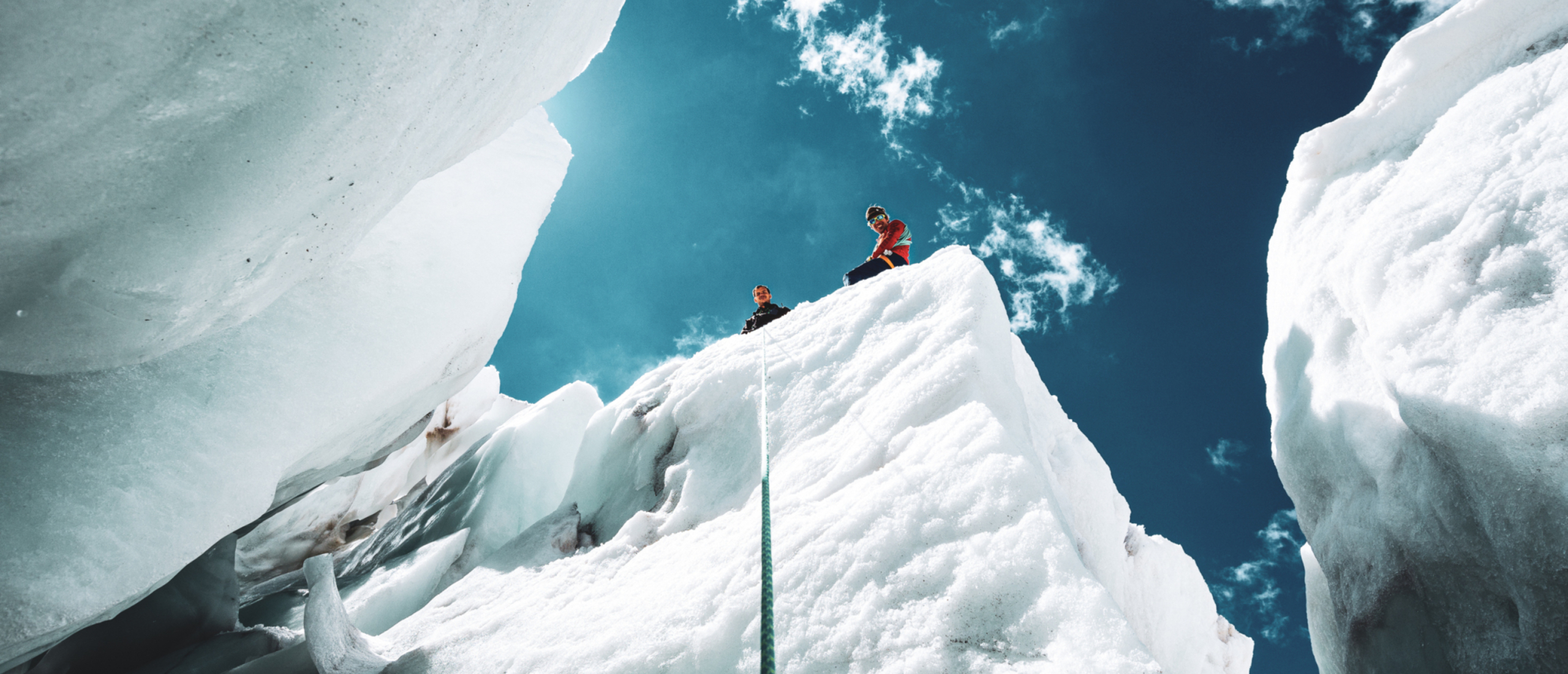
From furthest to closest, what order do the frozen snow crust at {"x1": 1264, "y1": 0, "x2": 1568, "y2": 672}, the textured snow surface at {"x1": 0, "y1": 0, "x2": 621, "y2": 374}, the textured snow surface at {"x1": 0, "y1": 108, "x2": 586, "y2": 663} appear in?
the textured snow surface at {"x1": 0, "y1": 108, "x2": 586, "y2": 663}, the frozen snow crust at {"x1": 1264, "y1": 0, "x2": 1568, "y2": 672}, the textured snow surface at {"x1": 0, "y1": 0, "x2": 621, "y2": 374}

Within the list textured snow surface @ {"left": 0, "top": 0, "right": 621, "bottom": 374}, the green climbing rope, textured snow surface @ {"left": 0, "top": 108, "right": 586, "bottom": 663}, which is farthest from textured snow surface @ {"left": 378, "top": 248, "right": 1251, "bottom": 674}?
textured snow surface @ {"left": 0, "top": 0, "right": 621, "bottom": 374}

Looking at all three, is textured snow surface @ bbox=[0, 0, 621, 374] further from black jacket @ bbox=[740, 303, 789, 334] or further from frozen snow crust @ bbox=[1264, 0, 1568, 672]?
black jacket @ bbox=[740, 303, 789, 334]

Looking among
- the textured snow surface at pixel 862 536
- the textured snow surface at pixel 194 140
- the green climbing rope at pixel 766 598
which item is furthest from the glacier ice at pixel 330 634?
the green climbing rope at pixel 766 598

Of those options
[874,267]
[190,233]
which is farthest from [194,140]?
[874,267]

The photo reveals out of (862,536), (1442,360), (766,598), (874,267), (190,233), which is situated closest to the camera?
(766,598)

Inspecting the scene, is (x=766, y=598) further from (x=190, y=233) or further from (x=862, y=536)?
(x=190, y=233)

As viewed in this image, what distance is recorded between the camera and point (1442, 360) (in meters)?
2.12

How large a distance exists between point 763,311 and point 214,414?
575 cm

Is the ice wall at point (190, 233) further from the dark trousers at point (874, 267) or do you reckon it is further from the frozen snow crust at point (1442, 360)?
the dark trousers at point (874, 267)

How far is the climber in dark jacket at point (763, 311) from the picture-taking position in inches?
301

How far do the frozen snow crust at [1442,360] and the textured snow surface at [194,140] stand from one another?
135 inches

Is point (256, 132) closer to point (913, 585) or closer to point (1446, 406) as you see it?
point (913, 585)

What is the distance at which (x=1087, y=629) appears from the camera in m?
1.71

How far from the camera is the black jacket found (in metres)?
7.63
